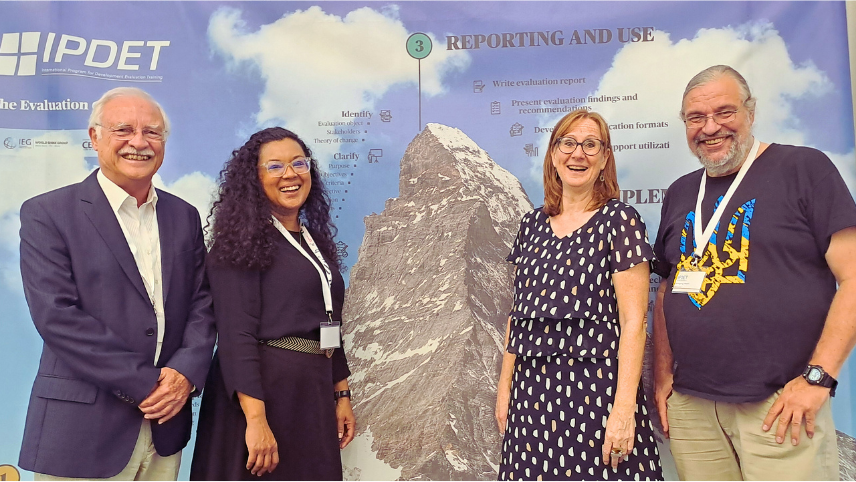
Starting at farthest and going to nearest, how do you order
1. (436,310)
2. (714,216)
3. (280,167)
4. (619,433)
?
(436,310), (280,167), (714,216), (619,433)

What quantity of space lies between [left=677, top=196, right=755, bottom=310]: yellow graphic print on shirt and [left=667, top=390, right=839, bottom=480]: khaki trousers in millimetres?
329

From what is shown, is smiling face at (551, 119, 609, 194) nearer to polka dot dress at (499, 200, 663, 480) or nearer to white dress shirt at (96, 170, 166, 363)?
polka dot dress at (499, 200, 663, 480)

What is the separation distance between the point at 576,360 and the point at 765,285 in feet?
1.93

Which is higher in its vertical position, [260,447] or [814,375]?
[814,375]

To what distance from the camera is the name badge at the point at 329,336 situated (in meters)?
1.91

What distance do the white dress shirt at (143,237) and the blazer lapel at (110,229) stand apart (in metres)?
0.02

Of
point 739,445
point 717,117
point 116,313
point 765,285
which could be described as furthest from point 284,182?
point 739,445

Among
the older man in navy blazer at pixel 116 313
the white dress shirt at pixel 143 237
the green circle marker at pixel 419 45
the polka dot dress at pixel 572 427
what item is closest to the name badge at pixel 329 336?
the older man in navy blazer at pixel 116 313

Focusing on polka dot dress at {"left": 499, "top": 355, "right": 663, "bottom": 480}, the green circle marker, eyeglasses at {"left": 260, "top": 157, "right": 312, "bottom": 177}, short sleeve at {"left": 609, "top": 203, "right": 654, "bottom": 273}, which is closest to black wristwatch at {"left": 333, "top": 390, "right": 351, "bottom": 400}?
polka dot dress at {"left": 499, "top": 355, "right": 663, "bottom": 480}

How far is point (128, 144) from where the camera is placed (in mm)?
1938

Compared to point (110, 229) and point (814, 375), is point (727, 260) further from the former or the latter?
point (110, 229)

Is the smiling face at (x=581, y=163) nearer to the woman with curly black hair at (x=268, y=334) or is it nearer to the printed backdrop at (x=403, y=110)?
the printed backdrop at (x=403, y=110)

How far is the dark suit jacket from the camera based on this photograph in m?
1.75

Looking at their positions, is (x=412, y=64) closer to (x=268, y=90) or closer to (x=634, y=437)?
(x=268, y=90)
